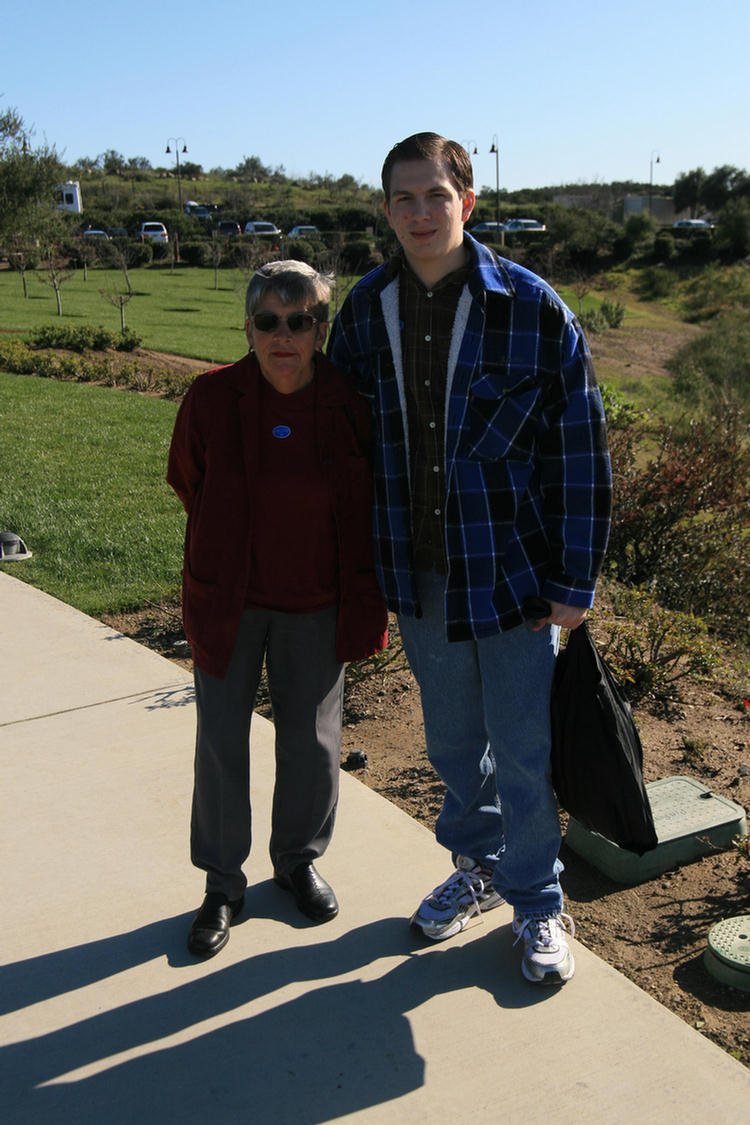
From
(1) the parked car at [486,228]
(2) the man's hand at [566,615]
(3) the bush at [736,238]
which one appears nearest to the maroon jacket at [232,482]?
(2) the man's hand at [566,615]

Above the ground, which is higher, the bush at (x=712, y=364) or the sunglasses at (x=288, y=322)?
the sunglasses at (x=288, y=322)

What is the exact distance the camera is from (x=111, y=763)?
3.56m

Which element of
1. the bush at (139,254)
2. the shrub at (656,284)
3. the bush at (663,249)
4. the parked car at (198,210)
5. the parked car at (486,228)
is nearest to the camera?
the shrub at (656,284)

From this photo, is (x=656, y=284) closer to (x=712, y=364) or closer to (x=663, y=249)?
(x=663, y=249)

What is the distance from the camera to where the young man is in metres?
2.35

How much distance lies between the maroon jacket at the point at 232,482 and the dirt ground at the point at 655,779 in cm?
100

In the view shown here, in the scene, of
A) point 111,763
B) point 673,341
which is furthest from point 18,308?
point 111,763

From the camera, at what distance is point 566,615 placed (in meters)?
2.40

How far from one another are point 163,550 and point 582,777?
4043 millimetres

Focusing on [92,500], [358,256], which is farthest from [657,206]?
[92,500]

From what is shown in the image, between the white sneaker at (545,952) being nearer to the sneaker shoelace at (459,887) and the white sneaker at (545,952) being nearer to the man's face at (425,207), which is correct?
the sneaker shoelace at (459,887)

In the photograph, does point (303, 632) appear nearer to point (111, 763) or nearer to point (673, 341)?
point (111, 763)

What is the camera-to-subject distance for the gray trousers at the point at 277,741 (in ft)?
8.58

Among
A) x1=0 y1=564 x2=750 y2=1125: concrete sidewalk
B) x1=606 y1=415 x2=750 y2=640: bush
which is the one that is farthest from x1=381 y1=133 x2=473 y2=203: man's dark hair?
x1=606 y1=415 x2=750 y2=640: bush
